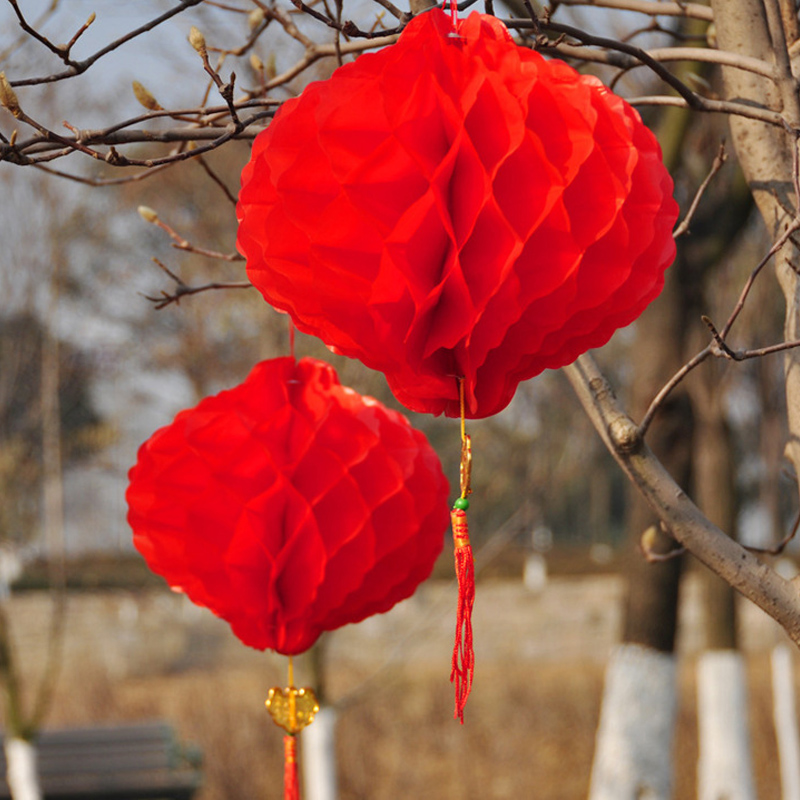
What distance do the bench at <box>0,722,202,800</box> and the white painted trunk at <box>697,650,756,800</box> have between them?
289 cm

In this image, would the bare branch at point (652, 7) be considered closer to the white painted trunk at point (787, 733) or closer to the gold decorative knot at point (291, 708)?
the gold decorative knot at point (291, 708)

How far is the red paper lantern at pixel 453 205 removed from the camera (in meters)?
1.29

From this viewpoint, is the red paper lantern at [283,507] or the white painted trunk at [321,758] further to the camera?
the white painted trunk at [321,758]

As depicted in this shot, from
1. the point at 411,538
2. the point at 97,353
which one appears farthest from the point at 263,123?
the point at 97,353

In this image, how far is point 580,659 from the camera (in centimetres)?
1155

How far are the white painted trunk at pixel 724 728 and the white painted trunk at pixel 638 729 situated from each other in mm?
1225

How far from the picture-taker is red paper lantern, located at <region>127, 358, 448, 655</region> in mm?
1910

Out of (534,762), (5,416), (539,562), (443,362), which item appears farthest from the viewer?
(539,562)

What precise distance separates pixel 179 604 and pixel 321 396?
1060 cm

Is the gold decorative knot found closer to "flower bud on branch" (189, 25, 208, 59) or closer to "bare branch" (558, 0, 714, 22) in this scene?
"flower bud on branch" (189, 25, 208, 59)

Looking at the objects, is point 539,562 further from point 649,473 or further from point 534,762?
point 649,473

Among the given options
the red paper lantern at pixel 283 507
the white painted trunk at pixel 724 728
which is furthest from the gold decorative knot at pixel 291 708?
the white painted trunk at pixel 724 728

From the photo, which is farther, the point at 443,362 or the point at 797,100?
the point at 797,100

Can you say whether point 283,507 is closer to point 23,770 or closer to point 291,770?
point 291,770
